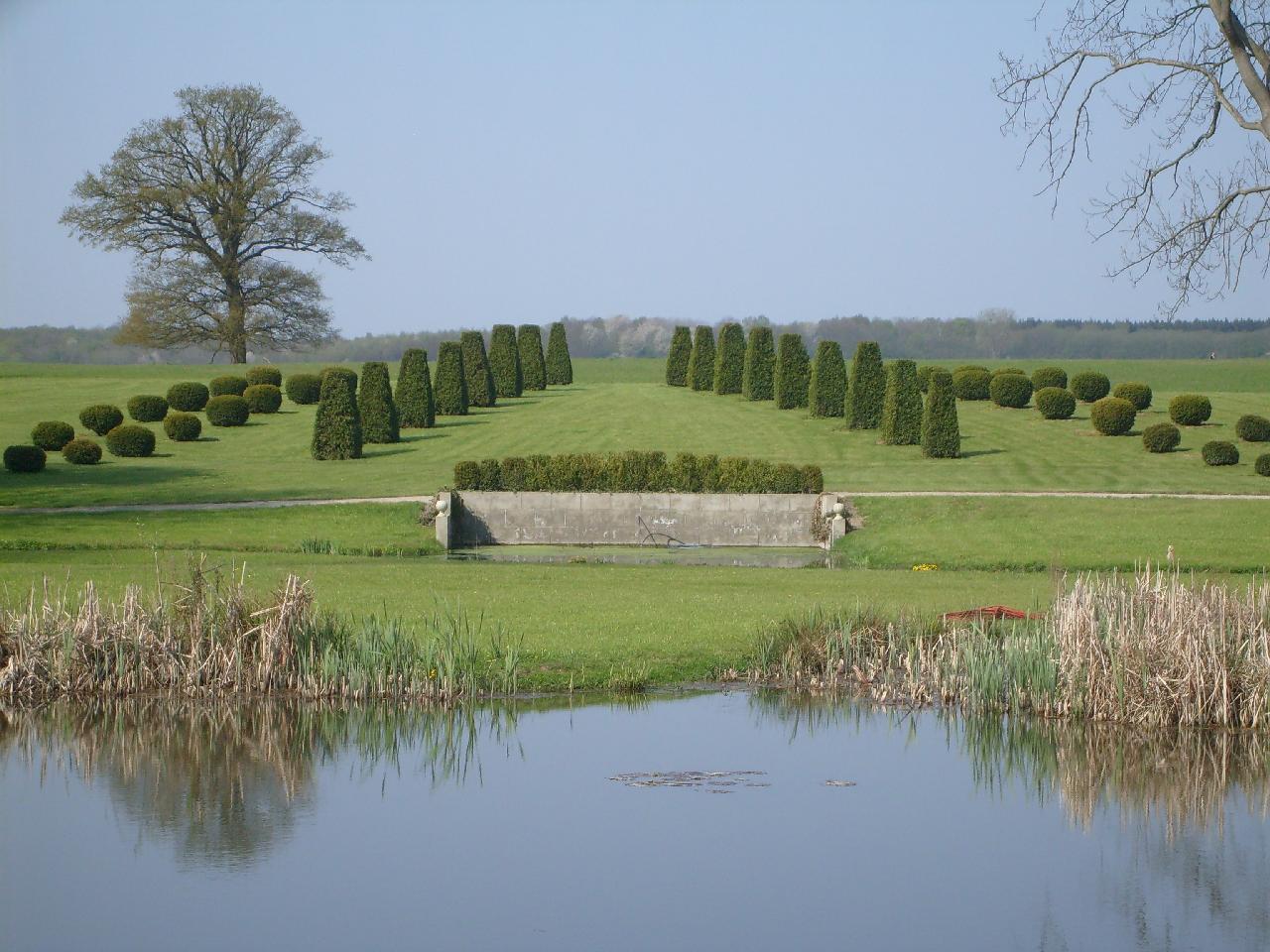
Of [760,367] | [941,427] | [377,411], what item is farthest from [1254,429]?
[377,411]

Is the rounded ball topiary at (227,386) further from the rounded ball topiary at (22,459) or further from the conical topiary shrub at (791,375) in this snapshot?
the conical topiary shrub at (791,375)

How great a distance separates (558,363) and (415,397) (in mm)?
14792

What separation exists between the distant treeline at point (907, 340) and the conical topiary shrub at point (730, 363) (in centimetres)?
4525

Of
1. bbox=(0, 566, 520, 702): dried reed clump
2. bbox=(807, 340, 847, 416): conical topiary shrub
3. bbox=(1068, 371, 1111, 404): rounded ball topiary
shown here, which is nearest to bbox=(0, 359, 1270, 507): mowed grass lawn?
bbox=(807, 340, 847, 416): conical topiary shrub

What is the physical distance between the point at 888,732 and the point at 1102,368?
202 feet

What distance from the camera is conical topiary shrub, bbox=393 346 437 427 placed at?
3966cm

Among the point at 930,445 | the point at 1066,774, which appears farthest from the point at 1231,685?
the point at 930,445

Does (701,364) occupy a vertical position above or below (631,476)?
above

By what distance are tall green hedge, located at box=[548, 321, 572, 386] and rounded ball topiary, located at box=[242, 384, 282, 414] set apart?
12.9m

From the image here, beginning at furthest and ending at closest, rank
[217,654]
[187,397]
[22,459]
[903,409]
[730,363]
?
[730,363]
[187,397]
[903,409]
[22,459]
[217,654]

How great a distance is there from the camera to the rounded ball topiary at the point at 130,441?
35.4 m

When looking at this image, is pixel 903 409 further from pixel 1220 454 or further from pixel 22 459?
pixel 22 459

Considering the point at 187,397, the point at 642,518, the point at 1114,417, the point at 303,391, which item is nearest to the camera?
the point at 642,518

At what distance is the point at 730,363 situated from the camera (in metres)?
48.6
